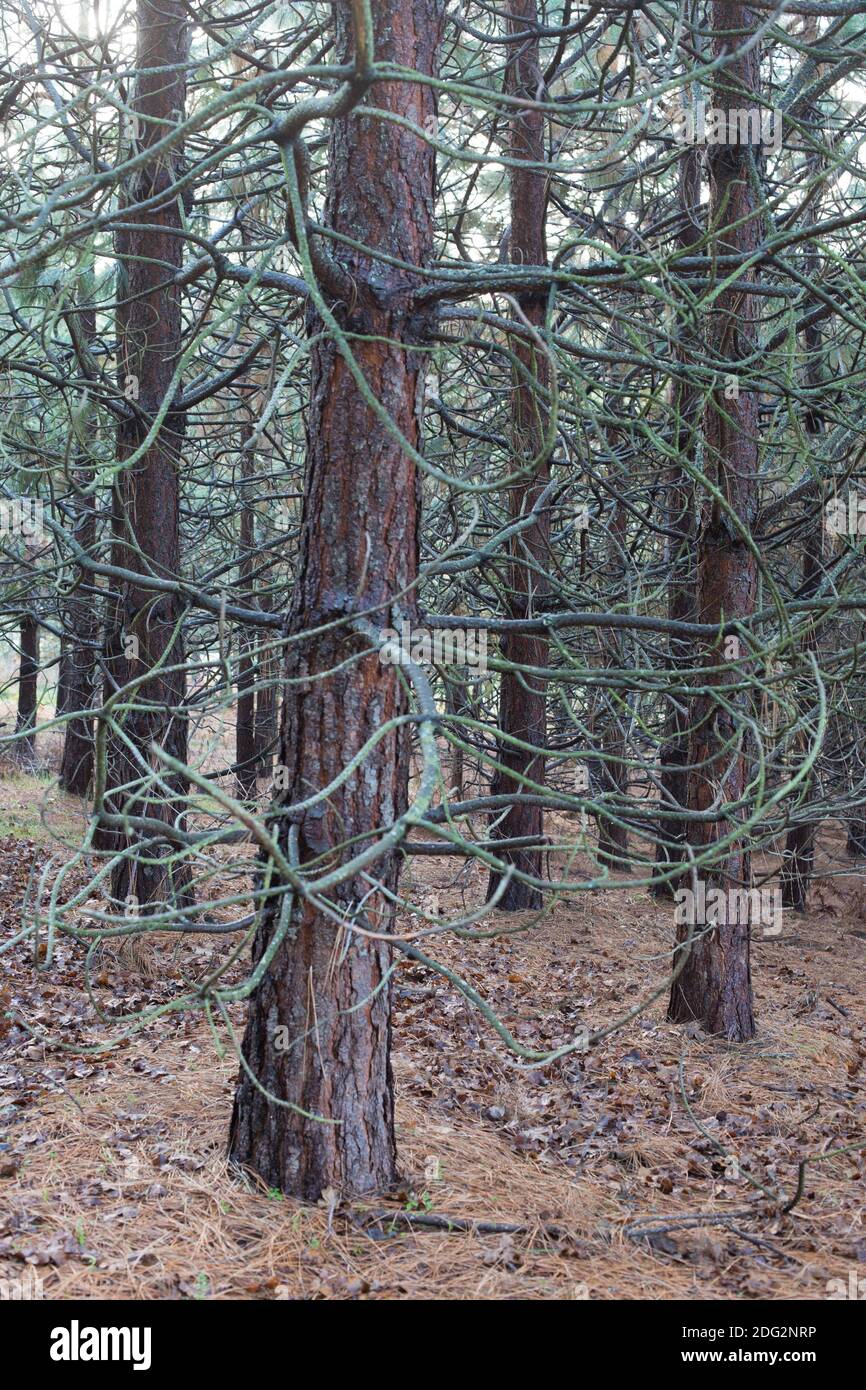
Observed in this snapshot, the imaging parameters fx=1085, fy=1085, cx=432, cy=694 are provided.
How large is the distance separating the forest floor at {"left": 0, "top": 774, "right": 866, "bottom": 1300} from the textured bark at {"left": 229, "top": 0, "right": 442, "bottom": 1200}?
1.19ft

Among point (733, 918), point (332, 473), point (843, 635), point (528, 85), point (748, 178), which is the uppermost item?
point (528, 85)

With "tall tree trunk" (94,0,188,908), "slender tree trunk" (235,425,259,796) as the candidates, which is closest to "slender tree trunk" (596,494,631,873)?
"tall tree trunk" (94,0,188,908)

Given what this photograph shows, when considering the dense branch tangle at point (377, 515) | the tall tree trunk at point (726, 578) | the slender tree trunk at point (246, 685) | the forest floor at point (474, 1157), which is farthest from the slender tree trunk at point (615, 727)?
the slender tree trunk at point (246, 685)

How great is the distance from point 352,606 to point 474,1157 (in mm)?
2223

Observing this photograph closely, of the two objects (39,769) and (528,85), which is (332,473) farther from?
(39,769)

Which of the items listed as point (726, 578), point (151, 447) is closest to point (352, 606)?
point (726, 578)

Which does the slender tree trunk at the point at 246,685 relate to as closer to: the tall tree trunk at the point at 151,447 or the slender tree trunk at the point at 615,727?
the tall tree trunk at the point at 151,447

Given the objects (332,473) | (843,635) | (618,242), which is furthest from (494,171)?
(332,473)

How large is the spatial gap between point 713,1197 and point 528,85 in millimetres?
7776

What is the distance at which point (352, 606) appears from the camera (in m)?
3.26

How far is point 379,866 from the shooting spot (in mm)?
3283

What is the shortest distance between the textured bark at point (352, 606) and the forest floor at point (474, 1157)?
1.19 feet

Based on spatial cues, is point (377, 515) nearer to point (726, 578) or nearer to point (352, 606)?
point (352, 606)

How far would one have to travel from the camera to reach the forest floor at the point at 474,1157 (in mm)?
3229
